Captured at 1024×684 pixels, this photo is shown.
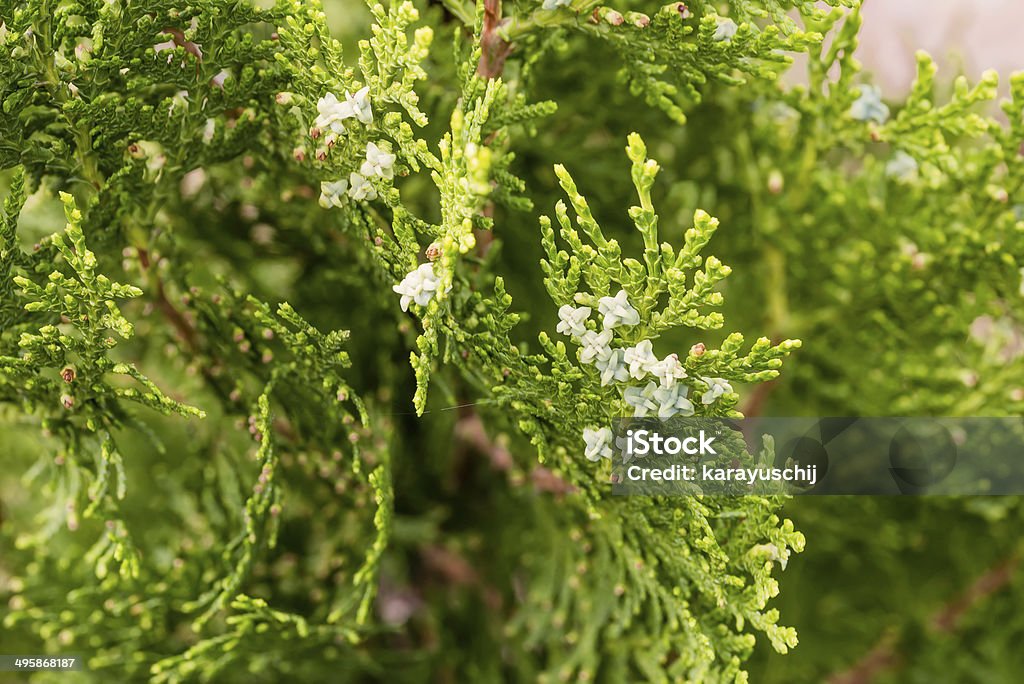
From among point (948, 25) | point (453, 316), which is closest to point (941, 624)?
point (453, 316)

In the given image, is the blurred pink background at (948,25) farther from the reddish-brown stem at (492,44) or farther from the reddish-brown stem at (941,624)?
the reddish-brown stem at (492,44)

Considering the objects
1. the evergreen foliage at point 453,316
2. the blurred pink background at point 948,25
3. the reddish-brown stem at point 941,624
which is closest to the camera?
the evergreen foliage at point 453,316

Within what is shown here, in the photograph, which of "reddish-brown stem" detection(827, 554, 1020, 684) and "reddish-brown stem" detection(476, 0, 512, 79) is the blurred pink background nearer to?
"reddish-brown stem" detection(827, 554, 1020, 684)

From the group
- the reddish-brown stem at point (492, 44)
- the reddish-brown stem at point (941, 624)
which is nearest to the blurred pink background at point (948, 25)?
the reddish-brown stem at point (941, 624)

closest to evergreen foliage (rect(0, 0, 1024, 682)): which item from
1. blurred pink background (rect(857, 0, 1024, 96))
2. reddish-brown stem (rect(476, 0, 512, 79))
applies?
reddish-brown stem (rect(476, 0, 512, 79))

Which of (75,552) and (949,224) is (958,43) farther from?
(75,552)

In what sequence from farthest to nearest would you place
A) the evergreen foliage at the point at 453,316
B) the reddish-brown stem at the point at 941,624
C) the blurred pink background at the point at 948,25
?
the blurred pink background at the point at 948,25 → the reddish-brown stem at the point at 941,624 → the evergreen foliage at the point at 453,316

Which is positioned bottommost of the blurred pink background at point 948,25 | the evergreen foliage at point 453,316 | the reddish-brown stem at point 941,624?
the reddish-brown stem at point 941,624

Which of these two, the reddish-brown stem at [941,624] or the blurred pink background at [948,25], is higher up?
the blurred pink background at [948,25]

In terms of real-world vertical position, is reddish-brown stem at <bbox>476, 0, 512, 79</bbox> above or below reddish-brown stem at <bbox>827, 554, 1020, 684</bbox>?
above

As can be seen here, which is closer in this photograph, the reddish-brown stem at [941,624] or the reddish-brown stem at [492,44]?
the reddish-brown stem at [492,44]

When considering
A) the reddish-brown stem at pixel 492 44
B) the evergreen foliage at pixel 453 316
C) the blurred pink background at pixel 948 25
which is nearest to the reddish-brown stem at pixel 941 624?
the evergreen foliage at pixel 453 316

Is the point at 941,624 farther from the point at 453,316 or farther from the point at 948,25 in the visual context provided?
the point at 948,25

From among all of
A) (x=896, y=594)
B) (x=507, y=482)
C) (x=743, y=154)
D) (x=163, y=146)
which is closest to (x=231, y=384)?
(x=163, y=146)
